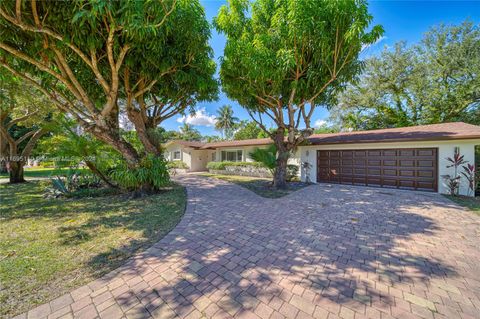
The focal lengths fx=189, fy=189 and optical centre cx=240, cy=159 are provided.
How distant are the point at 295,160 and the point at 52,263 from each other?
13.0m

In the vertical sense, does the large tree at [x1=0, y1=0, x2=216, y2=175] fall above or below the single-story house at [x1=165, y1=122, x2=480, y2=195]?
above

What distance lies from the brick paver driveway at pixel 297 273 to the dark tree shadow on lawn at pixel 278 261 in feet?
0.05

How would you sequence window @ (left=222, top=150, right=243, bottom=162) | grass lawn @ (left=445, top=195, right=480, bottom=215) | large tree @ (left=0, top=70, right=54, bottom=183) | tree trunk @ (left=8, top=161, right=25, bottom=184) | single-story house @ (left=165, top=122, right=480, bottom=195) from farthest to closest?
window @ (left=222, top=150, right=243, bottom=162) → tree trunk @ (left=8, top=161, right=25, bottom=184) → large tree @ (left=0, top=70, right=54, bottom=183) → single-story house @ (left=165, top=122, right=480, bottom=195) → grass lawn @ (left=445, top=195, right=480, bottom=215)

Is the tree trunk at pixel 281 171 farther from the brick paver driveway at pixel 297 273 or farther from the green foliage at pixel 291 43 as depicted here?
the brick paver driveway at pixel 297 273

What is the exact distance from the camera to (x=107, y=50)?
559cm

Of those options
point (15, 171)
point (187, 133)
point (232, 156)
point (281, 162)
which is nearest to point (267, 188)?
point (281, 162)

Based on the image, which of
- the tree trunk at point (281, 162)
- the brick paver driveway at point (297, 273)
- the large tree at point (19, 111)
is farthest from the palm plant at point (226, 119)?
the brick paver driveway at point (297, 273)

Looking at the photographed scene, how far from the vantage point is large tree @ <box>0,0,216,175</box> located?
4.42 m

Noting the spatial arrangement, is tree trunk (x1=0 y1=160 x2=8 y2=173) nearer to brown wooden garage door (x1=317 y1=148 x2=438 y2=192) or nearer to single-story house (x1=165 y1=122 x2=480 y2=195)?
single-story house (x1=165 y1=122 x2=480 y2=195)

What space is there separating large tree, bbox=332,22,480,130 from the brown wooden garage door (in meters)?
5.05

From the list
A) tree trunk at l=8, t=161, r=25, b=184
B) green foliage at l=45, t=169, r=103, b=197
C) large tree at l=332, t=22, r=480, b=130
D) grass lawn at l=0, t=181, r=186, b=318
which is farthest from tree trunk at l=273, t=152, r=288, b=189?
tree trunk at l=8, t=161, r=25, b=184

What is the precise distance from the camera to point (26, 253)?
3264mm

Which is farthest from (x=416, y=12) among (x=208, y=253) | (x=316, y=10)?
(x=208, y=253)

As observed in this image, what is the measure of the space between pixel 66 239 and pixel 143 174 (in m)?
3.61
